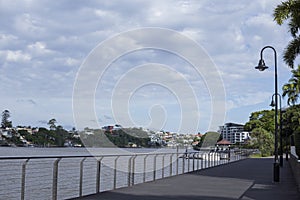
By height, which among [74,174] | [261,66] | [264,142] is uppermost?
[261,66]

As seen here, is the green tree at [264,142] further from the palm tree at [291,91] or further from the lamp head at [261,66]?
the lamp head at [261,66]

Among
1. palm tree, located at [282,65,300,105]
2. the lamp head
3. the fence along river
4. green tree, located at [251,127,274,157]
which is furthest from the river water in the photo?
green tree, located at [251,127,274,157]

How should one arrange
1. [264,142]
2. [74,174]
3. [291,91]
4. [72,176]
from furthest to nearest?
[264,142] → [291,91] → [74,174] → [72,176]

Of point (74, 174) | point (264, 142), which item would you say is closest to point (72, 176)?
point (74, 174)

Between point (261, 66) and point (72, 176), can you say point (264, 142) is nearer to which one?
point (261, 66)

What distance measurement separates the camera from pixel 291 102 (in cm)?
5834

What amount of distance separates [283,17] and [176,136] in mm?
17078

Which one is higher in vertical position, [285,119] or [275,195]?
[285,119]

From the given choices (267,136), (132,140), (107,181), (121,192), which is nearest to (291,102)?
(267,136)

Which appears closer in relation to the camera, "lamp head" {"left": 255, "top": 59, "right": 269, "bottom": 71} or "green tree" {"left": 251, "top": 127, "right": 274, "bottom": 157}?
"lamp head" {"left": 255, "top": 59, "right": 269, "bottom": 71}

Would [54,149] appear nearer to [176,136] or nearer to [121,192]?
[176,136]

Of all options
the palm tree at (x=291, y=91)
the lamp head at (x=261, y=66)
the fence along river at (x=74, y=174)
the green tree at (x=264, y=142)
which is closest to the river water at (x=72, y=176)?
the fence along river at (x=74, y=174)

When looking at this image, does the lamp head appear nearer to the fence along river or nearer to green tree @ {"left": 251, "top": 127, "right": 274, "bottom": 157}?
the fence along river

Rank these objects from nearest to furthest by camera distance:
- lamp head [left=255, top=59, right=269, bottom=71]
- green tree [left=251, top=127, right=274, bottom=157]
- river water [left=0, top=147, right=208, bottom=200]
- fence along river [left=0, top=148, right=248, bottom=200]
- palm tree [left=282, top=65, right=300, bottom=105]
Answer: fence along river [left=0, top=148, right=248, bottom=200] → river water [left=0, top=147, right=208, bottom=200] → lamp head [left=255, top=59, right=269, bottom=71] → palm tree [left=282, top=65, right=300, bottom=105] → green tree [left=251, top=127, right=274, bottom=157]
